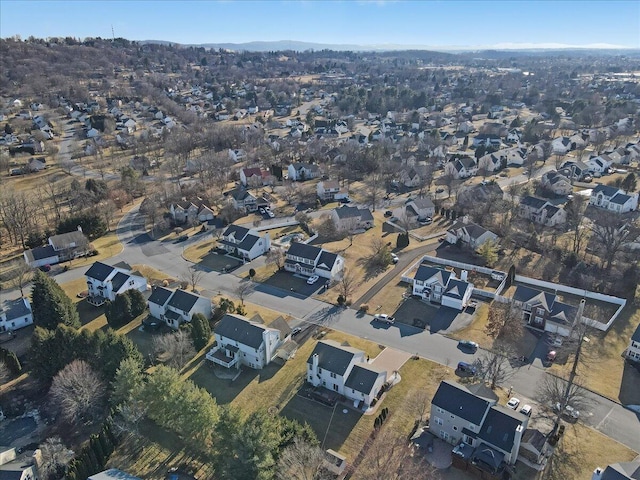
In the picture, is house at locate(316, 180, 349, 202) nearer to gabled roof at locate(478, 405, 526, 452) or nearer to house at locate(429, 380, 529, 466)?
house at locate(429, 380, 529, 466)

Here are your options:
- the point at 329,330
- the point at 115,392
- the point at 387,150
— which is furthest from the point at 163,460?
the point at 387,150

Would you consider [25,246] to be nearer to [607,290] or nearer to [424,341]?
[424,341]

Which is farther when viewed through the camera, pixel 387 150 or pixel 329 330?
pixel 387 150

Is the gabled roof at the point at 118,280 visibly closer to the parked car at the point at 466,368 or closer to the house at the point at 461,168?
the parked car at the point at 466,368

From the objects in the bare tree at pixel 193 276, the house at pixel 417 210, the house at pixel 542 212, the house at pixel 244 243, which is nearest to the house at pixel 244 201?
the house at pixel 244 243

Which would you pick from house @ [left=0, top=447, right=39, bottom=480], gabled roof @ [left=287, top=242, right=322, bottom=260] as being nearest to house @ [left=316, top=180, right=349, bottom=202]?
gabled roof @ [left=287, top=242, right=322, bottom=260]
